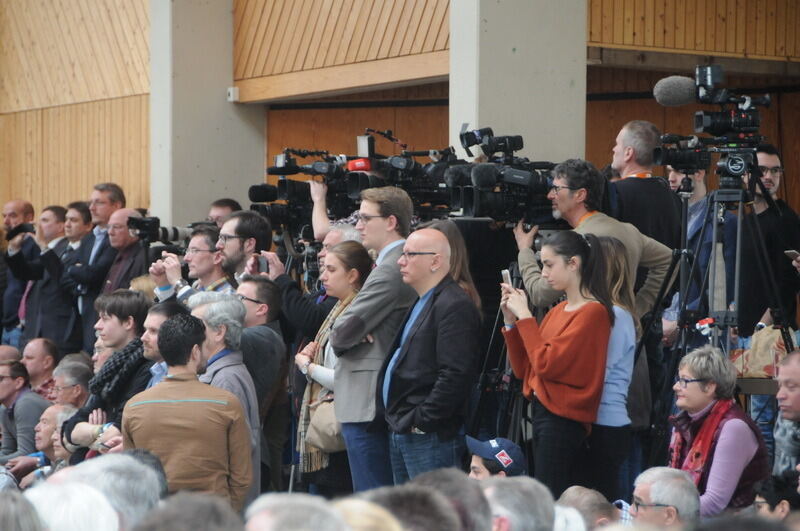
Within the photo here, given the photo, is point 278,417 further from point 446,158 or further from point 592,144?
point 592,144

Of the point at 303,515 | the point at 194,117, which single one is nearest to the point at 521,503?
the point at 303,515

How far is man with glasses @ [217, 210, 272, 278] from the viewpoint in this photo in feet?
20.5

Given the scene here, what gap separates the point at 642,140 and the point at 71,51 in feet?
22.8

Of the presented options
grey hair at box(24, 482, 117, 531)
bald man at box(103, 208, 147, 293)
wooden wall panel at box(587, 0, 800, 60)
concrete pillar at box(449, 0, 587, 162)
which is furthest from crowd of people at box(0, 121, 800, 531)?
wooden wall panel at box(587, 0, 800, 60)

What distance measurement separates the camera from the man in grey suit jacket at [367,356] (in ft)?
16.6

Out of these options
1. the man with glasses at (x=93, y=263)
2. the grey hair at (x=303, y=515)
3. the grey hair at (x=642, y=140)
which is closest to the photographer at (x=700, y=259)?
the grey hair at (x=642, y=140)

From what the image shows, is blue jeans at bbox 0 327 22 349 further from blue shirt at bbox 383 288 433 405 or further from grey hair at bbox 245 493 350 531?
grey hair at bbox 245 493 350 531

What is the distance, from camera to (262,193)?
7.01 meters

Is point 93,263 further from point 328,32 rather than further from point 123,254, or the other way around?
point 328,32

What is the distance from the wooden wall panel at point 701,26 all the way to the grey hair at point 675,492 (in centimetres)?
401

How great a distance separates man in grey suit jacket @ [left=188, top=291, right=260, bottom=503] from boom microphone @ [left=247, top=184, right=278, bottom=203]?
6.28ft

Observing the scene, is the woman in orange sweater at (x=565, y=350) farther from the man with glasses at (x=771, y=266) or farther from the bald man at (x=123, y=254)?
the bald man at (x=123, y=254)

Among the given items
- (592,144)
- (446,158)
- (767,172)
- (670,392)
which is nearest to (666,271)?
(670,392)

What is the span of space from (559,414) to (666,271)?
1009 millimetres
